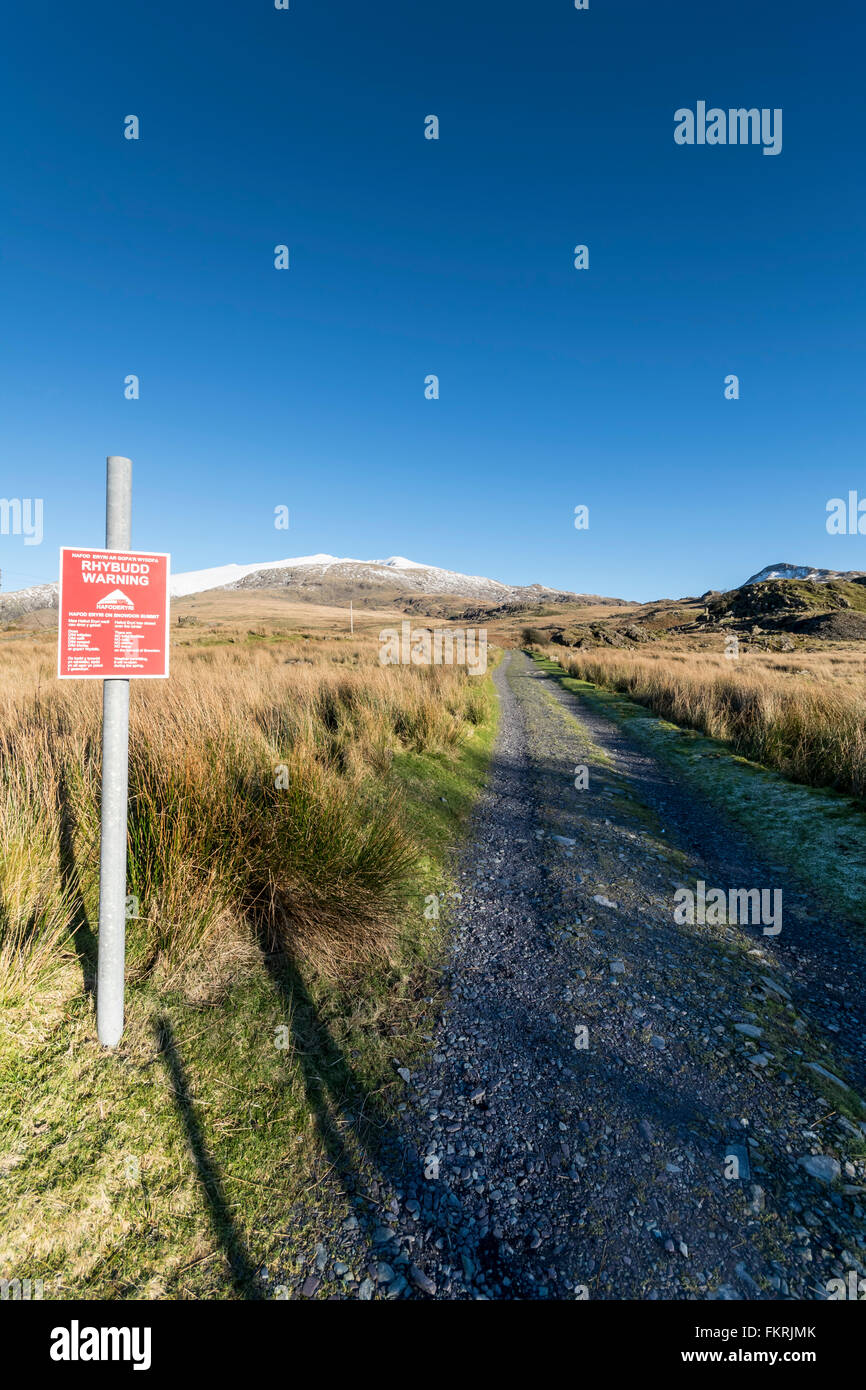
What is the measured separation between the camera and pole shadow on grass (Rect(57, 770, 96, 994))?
9.86 ft

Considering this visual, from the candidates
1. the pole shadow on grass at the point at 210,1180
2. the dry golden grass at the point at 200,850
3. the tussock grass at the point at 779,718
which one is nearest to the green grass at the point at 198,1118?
the pole shadow on grass at the point at 210,1180

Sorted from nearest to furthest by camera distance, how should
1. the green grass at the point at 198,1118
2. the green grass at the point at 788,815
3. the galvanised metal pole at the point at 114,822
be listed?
the green grass at the point at 198,1118
the galvanised metal pole at the point at 114,822
the green grass at the point at 788,815

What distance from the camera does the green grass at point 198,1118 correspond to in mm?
1899

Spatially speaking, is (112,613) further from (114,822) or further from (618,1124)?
(618,1124)

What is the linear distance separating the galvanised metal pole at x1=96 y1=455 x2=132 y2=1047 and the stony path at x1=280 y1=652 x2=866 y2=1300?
1482mm

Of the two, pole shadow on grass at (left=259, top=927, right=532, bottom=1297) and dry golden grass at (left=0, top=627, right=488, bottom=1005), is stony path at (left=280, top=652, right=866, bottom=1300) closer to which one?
pole shadow on grass at (left=259, top=927, right=532, bottom=1297)

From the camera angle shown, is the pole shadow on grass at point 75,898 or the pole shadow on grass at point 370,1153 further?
the pole shadow on grass at point 75,898

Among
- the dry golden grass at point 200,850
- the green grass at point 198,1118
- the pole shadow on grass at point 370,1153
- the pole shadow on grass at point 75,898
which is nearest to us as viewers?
the green grass at point 198,1118

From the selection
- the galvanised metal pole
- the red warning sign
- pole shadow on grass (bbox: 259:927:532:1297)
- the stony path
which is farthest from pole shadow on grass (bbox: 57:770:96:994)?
the stony path

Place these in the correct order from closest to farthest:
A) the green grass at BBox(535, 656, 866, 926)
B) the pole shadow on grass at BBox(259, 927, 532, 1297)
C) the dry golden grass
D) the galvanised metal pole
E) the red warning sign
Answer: the pole shadow on grass at BBox(259, 927, 532, 1297)
the red warning sign
the galvanised metal pole
the dry golden grass
the green grass at BBox(535, 656, 866, 926)

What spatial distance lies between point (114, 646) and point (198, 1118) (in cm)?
225

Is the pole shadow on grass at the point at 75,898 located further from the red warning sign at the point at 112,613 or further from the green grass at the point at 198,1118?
the red warning sign at the point at 112,613

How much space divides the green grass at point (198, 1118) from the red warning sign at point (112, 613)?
1774 millimetres

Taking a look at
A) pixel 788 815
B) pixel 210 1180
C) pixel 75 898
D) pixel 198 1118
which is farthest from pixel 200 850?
pixel 788 815
